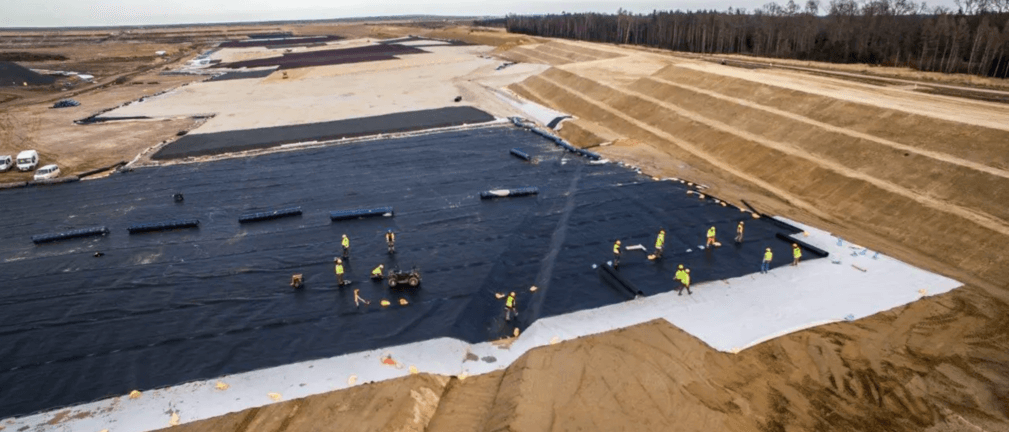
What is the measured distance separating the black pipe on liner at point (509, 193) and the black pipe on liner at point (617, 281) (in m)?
8.52

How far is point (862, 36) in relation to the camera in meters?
59.8

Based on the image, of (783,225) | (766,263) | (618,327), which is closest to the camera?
(618,327)

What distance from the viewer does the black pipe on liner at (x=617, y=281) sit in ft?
59.0

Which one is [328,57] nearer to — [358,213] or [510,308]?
[358,213]

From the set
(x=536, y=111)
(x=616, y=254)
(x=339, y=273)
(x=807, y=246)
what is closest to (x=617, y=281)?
(x=616, y=254)

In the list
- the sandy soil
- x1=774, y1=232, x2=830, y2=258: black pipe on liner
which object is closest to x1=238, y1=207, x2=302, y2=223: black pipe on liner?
x1=774, y1=232, x2=830, y2=258: black pipe on liner

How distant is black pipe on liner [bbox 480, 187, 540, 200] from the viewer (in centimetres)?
2709

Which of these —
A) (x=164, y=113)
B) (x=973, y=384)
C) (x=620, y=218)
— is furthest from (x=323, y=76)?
(x=973, y=384)

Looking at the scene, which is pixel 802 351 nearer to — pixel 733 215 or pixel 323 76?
pixel 733 215

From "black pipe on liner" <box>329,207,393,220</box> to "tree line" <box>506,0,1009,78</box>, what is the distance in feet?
178

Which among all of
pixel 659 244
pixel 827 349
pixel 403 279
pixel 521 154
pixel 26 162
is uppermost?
pixel 521 154

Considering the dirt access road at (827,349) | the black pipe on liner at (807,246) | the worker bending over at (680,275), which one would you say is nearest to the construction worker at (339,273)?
the dirt access road at (827,349)

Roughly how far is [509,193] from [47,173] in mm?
28408

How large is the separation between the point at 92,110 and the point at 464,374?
59917 millimetres
